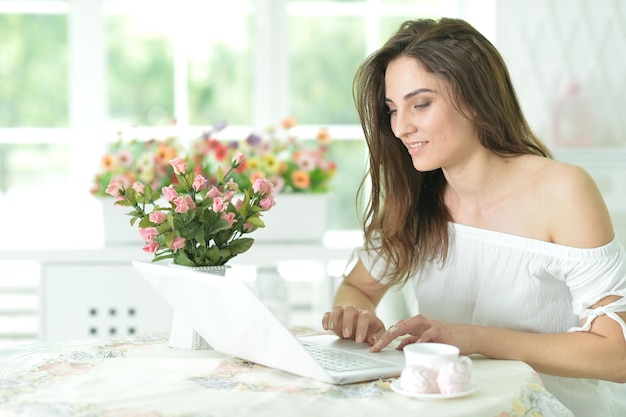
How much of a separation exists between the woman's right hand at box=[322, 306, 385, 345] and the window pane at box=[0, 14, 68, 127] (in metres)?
2.37

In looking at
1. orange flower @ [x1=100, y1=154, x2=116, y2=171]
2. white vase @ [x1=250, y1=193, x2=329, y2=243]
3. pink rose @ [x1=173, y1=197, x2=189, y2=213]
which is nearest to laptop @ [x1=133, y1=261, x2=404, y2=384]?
pink rose @ [x1=173, y1=197, x2=189, y2=213]

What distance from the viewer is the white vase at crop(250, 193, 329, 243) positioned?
310 centimetres

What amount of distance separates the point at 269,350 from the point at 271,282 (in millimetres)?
1667

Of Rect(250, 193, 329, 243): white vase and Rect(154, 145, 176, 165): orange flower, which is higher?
Rect(154, 145, 176, 165): orange flower

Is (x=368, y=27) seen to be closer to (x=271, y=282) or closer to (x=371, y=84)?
(x=271, y=282)

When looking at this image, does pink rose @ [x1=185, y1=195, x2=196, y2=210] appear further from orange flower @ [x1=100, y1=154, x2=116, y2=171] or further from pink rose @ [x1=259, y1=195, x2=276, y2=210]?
orange flower @ [x1=100, y1=154, x2=116, y2=171]

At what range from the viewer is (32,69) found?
370 centimetres

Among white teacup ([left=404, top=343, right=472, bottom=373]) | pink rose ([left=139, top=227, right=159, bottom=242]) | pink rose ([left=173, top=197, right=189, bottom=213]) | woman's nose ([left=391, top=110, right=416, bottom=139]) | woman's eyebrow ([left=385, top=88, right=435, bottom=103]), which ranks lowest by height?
white teacup ([left=404, top=343, right=472, bottom=373])

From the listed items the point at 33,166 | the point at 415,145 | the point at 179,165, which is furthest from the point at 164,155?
the point at 179,165

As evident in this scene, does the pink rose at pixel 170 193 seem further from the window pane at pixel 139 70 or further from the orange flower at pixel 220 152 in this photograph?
the window pane at pixel 139 70

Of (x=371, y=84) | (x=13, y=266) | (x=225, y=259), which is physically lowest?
(x=13, y=266)

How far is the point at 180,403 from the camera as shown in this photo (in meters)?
1.28

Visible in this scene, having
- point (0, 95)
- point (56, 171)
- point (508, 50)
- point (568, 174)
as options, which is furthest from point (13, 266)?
point (568, 174)

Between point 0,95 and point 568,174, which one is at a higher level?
point 0,95
